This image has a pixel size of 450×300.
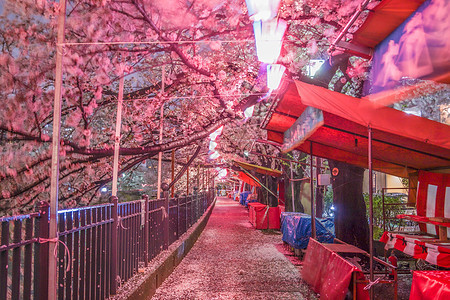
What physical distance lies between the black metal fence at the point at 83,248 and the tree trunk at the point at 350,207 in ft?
15.6

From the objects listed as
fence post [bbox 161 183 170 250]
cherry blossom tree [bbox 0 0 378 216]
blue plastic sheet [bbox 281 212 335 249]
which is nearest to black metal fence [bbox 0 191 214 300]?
fence post [bbox 161 183 170 250]

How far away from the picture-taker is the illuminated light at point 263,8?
4941mm

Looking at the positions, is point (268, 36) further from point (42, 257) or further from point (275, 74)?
point (42, 257)

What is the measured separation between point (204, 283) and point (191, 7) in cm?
616

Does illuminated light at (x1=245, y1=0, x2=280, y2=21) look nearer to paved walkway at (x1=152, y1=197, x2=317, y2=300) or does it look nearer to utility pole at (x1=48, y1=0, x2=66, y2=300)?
utility pole at (x1=48, y1=0, x2=66, y2=300)

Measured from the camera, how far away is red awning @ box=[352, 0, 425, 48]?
3.95 metres

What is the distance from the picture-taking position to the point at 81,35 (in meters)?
9.28

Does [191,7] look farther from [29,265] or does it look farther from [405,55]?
Answer: [29,265]

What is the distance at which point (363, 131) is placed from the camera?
591cm

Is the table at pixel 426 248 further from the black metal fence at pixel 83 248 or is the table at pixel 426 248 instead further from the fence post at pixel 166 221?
the fence post at pixel 166 221

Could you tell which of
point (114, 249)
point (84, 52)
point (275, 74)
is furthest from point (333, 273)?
point (84, 52)

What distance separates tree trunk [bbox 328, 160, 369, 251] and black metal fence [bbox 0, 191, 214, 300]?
4.77 meters

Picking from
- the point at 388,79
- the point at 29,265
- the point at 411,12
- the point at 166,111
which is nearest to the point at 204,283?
the point at 29,265

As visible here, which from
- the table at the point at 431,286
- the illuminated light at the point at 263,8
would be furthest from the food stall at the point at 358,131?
the table at the point at 431,286
